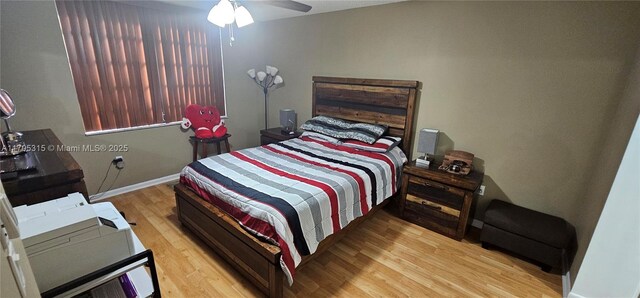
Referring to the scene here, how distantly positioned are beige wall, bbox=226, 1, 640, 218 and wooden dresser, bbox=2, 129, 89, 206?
2766 millimetres

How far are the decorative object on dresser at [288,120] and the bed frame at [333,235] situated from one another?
34 cm

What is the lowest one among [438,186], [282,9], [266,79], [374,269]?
[374,269]

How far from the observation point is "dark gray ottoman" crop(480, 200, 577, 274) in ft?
6.73

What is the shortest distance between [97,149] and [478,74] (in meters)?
4.00

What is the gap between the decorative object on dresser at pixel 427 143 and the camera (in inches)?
104

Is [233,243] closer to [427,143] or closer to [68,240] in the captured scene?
[68,240]

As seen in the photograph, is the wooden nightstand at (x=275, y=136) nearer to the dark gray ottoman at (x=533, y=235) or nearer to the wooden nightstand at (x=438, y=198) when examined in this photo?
the wooden nightstand at (x=438, y=198)

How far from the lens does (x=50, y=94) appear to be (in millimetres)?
2572

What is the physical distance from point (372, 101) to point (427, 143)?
0.83m

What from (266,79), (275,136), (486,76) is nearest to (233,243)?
(275,136)

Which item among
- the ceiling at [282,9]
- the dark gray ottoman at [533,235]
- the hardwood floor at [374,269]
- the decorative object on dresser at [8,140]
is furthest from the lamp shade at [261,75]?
the dark gray ottoman at [533,235]

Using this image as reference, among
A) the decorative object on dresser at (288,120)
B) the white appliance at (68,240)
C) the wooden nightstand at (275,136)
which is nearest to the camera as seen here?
the white appliance at (68,240)

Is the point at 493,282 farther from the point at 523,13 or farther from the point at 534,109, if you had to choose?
the point at 523,13

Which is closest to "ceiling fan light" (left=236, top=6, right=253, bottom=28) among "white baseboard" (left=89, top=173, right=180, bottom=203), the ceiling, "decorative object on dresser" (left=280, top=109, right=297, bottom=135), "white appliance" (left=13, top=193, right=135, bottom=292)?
the ceiling
